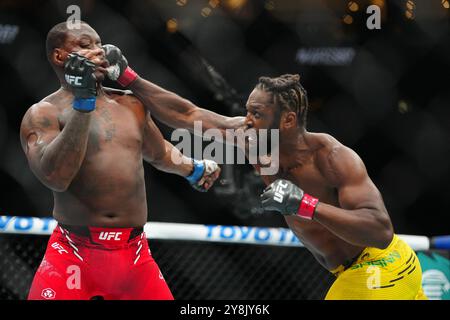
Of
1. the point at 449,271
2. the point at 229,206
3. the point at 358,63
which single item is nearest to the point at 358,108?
the point at 358,63

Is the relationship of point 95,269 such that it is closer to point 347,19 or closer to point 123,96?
point 123,96

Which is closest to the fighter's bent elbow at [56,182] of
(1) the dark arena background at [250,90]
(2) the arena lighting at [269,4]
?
(1) the dark arena background at [250,90]

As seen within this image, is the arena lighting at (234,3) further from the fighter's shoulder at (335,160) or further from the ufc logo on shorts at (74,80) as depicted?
the ufc logo on shorts at (74,80)

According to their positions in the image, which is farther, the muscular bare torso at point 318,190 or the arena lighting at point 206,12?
the arena lighting at point 206,12

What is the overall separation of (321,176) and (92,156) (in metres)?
0.74

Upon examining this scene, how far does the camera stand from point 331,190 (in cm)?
225

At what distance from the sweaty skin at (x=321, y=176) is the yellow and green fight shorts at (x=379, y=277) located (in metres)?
0.05

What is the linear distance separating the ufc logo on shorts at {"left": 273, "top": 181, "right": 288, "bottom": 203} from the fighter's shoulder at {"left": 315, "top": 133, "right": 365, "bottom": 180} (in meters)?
0.21

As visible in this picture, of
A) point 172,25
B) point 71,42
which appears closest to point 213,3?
point 172,25

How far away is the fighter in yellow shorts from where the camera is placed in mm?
2111

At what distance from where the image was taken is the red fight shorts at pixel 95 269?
205 cm

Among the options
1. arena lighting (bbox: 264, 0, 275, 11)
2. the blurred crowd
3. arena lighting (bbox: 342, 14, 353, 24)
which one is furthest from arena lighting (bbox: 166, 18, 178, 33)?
arena lighting (bbox: 342, 14, 353, 24)
